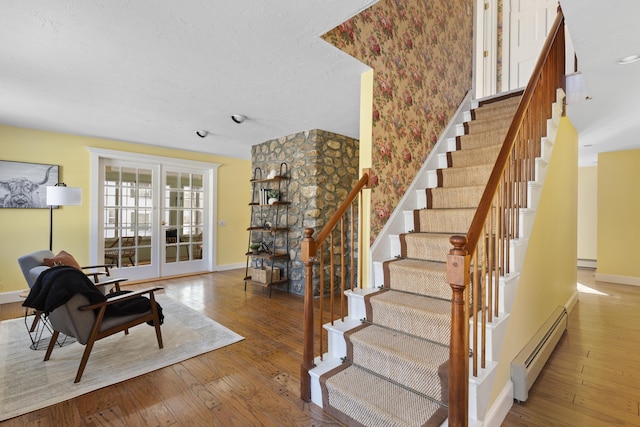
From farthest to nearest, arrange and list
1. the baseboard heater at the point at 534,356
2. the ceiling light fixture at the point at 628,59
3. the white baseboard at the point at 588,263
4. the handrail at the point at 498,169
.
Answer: the white baseboard at the point at 588,263
the ceiling light fixture at the point at 628,59
the baseboard heater at the point at 534,356
the handrail at the point at 498,169

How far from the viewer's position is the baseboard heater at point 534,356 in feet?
6.09

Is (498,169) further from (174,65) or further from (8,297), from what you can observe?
(8,297)

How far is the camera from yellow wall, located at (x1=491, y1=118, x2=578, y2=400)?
6.40 feet

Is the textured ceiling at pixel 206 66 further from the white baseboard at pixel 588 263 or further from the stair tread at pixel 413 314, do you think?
the white baseboard at pixel 588 263

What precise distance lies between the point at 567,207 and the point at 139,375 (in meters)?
4.39

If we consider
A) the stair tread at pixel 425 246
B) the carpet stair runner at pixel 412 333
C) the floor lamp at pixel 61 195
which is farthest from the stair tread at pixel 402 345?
the floor lamp at pixel 61 195

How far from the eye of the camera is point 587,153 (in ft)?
17.2

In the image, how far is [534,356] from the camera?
2.10 meters

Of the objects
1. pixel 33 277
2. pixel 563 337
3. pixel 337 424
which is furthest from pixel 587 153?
pixel 33 277

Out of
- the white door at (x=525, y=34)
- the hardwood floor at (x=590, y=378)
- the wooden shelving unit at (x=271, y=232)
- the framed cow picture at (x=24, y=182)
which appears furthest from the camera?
the wooden shelving unit at (x=271, y=232)

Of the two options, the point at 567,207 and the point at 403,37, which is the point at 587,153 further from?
the point at 403,37

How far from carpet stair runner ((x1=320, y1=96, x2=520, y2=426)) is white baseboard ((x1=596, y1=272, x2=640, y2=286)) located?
442cm

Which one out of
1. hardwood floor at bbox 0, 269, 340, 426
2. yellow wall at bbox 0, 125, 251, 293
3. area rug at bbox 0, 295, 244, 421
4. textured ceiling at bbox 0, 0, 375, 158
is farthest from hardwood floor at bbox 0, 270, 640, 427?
yellow wall at bbox 0, 125, 251, 293

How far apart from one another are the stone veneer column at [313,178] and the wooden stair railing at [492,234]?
A: 8.30ft
